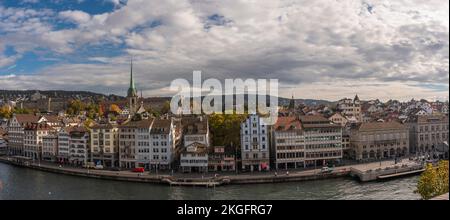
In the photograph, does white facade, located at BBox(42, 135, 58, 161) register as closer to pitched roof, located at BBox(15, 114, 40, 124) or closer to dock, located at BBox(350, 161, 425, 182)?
pitched roof, located at BBox(15, 114, 40, 124)

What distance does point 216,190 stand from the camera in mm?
18750

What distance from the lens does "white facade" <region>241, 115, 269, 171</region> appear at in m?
22.9

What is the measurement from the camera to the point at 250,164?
22.8m

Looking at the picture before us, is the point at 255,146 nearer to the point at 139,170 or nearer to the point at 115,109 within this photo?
the point at 139,170

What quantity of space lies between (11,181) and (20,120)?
43.9ft

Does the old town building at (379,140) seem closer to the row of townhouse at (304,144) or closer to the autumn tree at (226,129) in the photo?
the row of townhouse at (304,144)

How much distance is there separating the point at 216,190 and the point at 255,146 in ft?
16.0

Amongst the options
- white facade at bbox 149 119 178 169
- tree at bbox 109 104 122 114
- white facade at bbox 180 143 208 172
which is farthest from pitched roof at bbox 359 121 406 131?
tree at bbox 109 104 122 114

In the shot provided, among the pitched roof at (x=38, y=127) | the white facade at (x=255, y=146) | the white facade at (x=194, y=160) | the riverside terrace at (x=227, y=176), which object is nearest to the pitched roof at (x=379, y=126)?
the riverside terrace at (x=227, y=176)

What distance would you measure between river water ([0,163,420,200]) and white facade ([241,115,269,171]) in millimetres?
3300

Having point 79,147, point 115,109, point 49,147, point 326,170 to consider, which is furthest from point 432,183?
point 115,109

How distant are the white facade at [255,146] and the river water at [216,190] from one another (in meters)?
3.30
